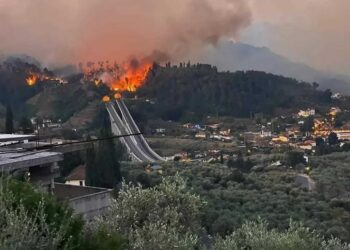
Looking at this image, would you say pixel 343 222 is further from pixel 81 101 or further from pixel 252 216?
pixel 81 101

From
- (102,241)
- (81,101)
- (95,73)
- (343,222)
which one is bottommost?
(343,222)

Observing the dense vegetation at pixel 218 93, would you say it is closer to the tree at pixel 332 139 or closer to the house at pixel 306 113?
the house at pixel 306 113

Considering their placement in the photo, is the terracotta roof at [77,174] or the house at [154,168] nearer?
the terracotta roof at [77,174]

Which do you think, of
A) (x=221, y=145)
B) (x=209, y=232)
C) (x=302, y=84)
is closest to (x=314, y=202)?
(x=209, y=232)

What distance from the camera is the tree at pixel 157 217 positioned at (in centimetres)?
708

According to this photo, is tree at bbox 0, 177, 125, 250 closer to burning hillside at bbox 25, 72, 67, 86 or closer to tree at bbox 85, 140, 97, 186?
tree at bbox 85, 140, 97, 186

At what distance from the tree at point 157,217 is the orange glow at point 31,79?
7330 centimetres

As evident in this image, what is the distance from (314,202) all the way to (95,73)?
70.9m

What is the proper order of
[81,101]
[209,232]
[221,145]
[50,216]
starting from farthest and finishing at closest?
[81,101] → [221,145] → [209,232] → [50,216]

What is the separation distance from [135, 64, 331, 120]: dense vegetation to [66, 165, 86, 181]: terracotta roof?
4492cm

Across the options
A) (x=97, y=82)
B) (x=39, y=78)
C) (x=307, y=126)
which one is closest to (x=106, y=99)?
(x=97, y=82)

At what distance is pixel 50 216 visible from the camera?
571cm

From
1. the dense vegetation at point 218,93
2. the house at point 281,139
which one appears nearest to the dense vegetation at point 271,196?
the house at point 281,139

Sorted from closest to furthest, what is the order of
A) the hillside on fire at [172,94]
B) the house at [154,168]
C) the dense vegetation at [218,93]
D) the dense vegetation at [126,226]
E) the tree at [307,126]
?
the dense vegetation at [126,226]
the house at [154,168]
the tree at [307,126]
the hillside on fire at [172,94]
the dense vegetation at [218,93]
